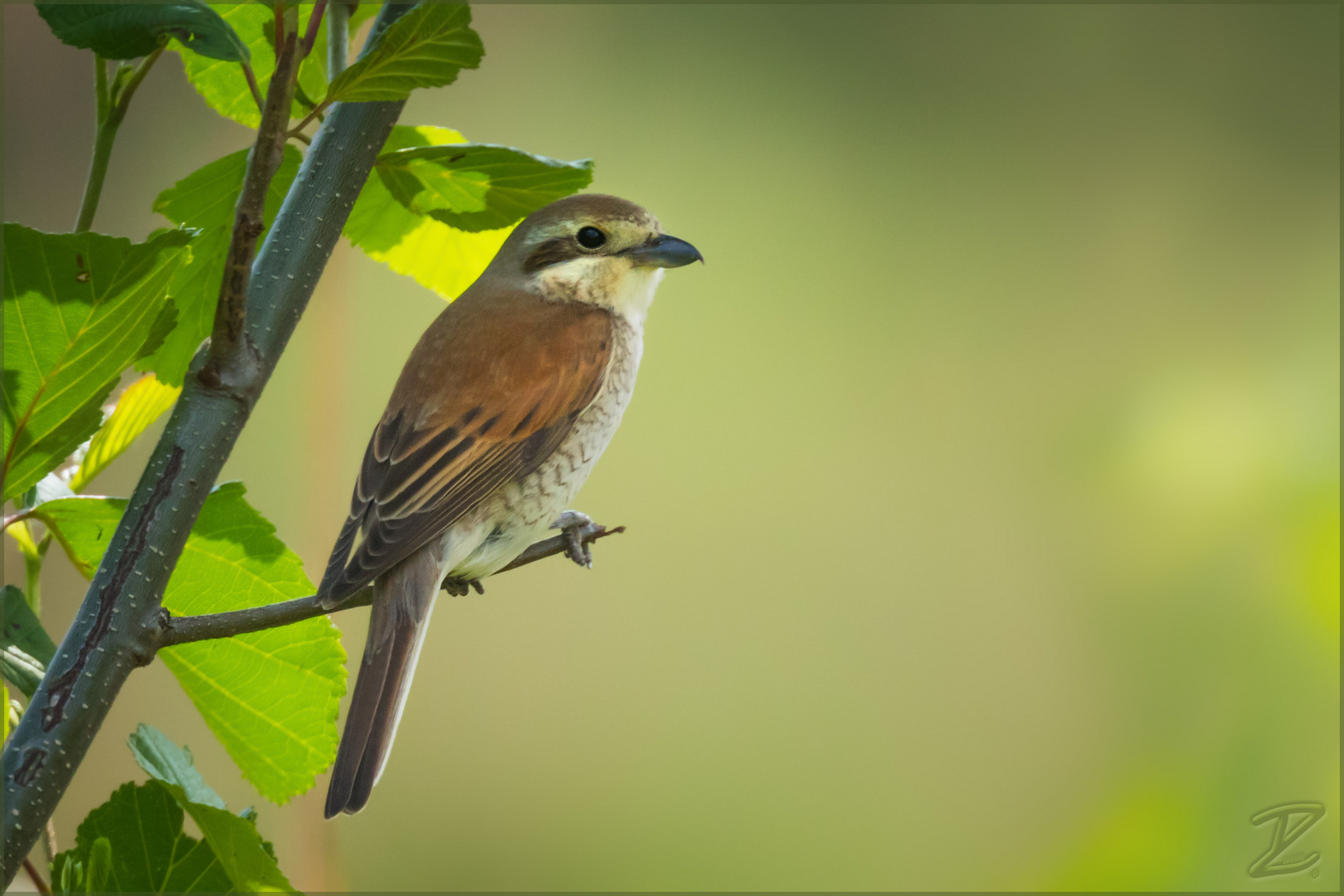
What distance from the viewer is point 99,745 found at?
5.14 feet

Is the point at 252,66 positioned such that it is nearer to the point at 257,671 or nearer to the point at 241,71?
the point at 241,71

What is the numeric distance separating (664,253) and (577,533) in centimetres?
27

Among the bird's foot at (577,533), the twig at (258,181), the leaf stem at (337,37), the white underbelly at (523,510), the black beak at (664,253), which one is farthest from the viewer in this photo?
the black beak at (664,253)

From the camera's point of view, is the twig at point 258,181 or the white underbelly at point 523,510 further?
the white underbelly at point 523,510

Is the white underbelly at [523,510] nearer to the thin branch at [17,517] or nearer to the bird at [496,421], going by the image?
the bird at [496,421]

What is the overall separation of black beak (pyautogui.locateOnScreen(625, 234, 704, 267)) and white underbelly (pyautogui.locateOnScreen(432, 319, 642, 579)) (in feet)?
0.40

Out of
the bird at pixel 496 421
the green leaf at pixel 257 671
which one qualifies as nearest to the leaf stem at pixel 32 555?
the green leaf at pixel 257 671

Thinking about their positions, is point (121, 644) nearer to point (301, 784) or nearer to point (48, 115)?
point (301, 784)

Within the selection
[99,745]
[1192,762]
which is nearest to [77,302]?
[1192,762]

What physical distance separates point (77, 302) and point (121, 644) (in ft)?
0.36

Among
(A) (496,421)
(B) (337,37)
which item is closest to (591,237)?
(A) (496,421)

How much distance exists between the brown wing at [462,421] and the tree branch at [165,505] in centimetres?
24

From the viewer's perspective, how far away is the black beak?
2.73 feet

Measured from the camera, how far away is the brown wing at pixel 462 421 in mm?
678
